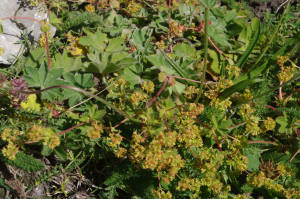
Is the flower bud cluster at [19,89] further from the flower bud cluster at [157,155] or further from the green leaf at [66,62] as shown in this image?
the flower bud cluster at [157,155]

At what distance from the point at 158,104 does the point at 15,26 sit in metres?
2.45

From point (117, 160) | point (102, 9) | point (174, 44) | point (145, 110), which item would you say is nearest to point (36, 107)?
point (117, 160)

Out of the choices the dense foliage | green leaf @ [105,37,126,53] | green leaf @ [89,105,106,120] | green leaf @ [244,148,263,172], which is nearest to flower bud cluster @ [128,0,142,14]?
the dense foliage

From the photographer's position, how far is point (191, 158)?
→ 2.84 m

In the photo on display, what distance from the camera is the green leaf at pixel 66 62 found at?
3.25m

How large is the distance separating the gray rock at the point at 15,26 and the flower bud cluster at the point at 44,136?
→ 4.52 feet

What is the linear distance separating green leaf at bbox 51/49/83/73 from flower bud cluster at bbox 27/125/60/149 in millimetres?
1107

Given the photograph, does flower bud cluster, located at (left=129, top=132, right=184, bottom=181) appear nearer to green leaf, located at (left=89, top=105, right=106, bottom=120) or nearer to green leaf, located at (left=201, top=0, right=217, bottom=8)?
green leaf, located at (left=89, top=105, right=106, bottom=120)

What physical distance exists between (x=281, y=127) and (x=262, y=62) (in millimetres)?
1068

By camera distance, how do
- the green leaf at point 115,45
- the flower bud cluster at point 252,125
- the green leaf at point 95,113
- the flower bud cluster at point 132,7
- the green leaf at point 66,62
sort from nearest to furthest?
the green leaf at point 95,113 → the flower bud cluster at point 252,125 → the green leaf at point 66,62 → the green leaf at point 115,45 → the flower bud cluster at point 132,7

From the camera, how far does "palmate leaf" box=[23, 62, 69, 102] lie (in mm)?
2885

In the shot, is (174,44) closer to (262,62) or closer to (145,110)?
(262,62)

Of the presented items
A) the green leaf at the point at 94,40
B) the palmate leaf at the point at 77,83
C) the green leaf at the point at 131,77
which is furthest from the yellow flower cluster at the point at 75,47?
the green leaf at the point at 131,77

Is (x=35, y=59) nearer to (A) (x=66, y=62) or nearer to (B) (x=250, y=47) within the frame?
(A) (x=66, y=62)
